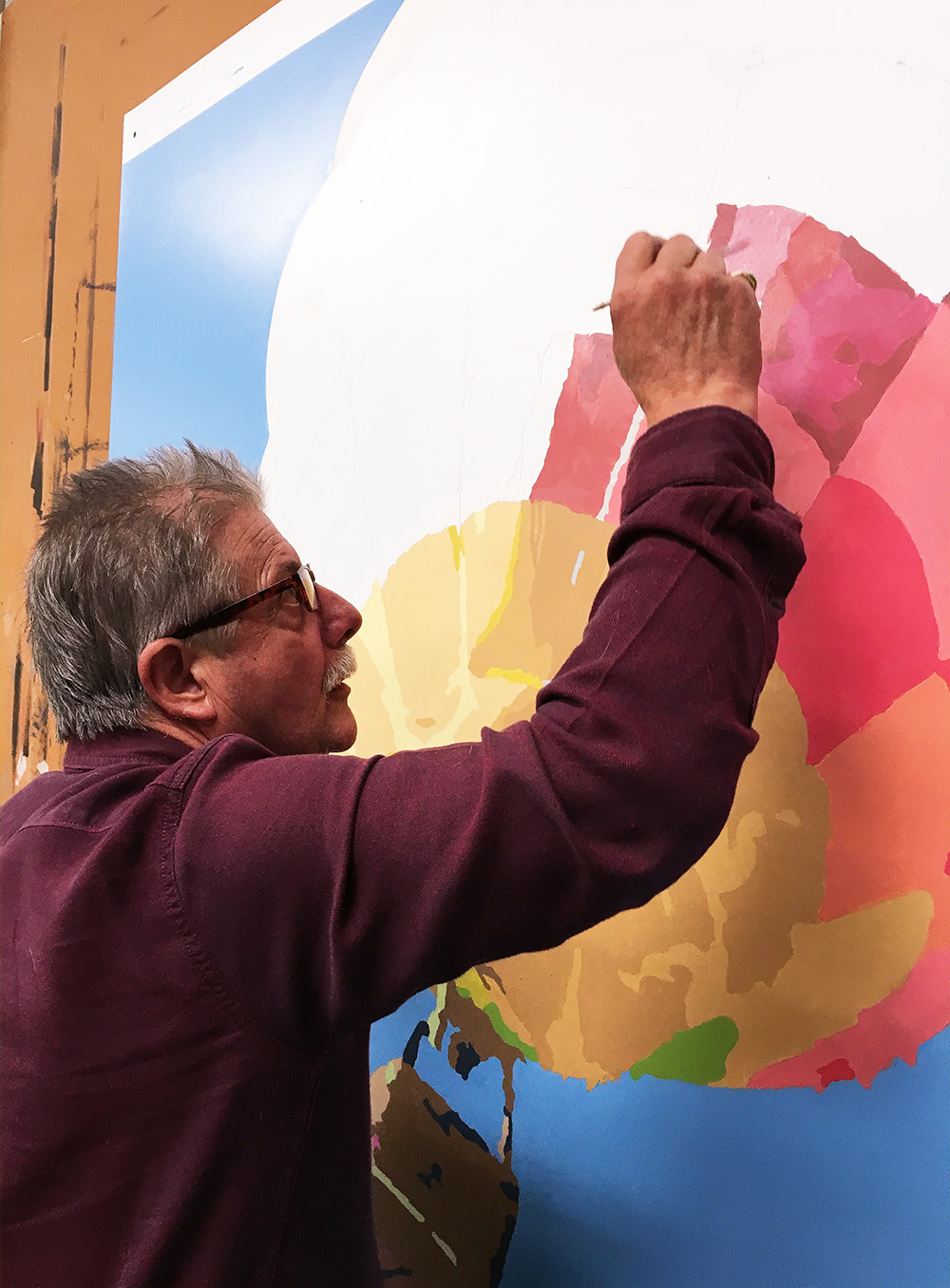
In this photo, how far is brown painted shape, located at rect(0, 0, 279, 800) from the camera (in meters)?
1.81

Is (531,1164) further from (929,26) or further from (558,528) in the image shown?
(929,26)

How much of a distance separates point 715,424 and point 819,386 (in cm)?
18

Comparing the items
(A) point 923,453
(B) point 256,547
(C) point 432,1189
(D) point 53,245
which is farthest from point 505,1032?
(D) point 53,245

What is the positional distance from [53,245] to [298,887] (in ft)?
5.77

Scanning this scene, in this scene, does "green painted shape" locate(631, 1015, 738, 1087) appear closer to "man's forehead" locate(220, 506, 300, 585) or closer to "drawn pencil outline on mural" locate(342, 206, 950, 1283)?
"drawn pencil outline on mural" locate(342, 206, 950, 1283)

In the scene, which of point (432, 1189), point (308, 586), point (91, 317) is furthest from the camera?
point (91, 317)

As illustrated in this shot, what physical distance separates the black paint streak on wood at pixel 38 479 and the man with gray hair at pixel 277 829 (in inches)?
44.1

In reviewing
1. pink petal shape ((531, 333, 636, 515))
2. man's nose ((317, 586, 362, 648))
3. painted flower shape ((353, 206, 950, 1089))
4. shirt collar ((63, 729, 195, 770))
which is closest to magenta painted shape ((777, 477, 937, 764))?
painted flower shape ((353, 206, 950, 1089))

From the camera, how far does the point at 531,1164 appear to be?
3.19 feet

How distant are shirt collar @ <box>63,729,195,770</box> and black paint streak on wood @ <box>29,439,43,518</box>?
1206 mm

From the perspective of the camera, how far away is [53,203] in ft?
6.48

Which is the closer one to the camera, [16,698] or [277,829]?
[277,829]

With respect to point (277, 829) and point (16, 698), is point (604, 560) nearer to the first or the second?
Answer: point (277, 829)

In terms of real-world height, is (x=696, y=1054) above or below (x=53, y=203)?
below
